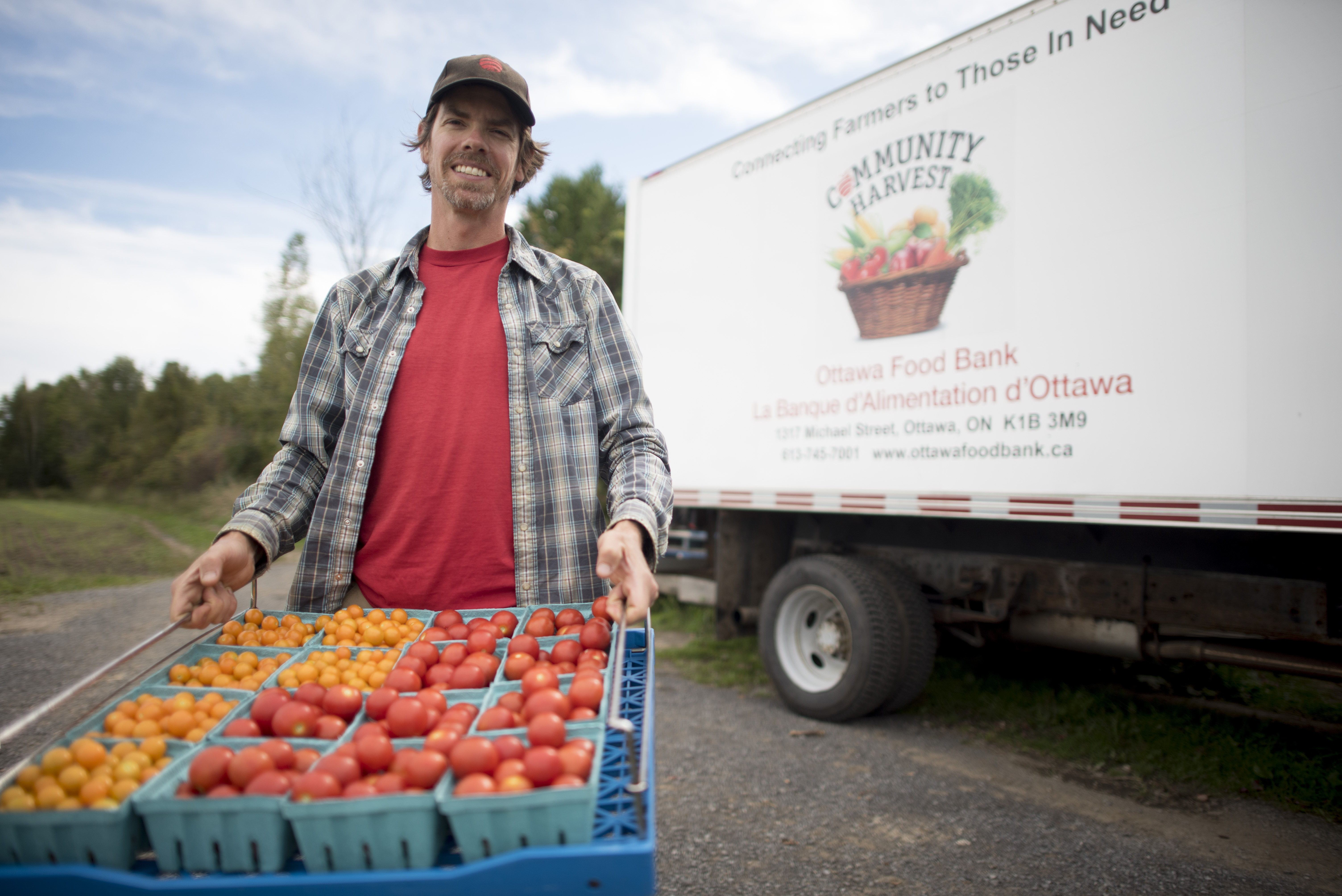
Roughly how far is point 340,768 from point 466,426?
0.91 metres

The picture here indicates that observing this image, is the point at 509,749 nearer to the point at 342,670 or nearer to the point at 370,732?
the point at 370,732

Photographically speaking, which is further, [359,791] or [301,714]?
[301,714]

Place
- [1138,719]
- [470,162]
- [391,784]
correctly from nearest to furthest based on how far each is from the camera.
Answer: [391,784]
[470,162]
[1138,719]

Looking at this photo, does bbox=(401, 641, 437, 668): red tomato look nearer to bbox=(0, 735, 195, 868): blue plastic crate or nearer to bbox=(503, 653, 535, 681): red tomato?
bbox=(503, 653, 535, 681): red tomato

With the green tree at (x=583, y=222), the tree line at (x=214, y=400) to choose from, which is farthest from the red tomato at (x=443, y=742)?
the green tree at (x=583, y=222)

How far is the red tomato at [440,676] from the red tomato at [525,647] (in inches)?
4.7

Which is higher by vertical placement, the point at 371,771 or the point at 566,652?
the point at 566,652

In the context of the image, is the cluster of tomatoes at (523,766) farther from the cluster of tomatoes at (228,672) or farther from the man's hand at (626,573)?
the cluster of tomatoes at (228,672)

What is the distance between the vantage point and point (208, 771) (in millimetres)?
1136

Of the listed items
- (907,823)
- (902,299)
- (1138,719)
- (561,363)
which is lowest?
(907,823)

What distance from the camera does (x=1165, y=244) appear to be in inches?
139

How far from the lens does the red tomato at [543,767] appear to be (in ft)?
3.71

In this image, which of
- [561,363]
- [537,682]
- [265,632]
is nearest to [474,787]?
[537,682]

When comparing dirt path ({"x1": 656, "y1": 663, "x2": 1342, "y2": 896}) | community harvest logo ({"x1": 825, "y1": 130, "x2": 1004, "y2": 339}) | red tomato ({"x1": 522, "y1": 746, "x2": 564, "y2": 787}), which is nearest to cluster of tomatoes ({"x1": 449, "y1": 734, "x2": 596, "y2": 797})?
red tomato ({"x1": 522, "y1": 746, "x2": 564, "y2": 787})
